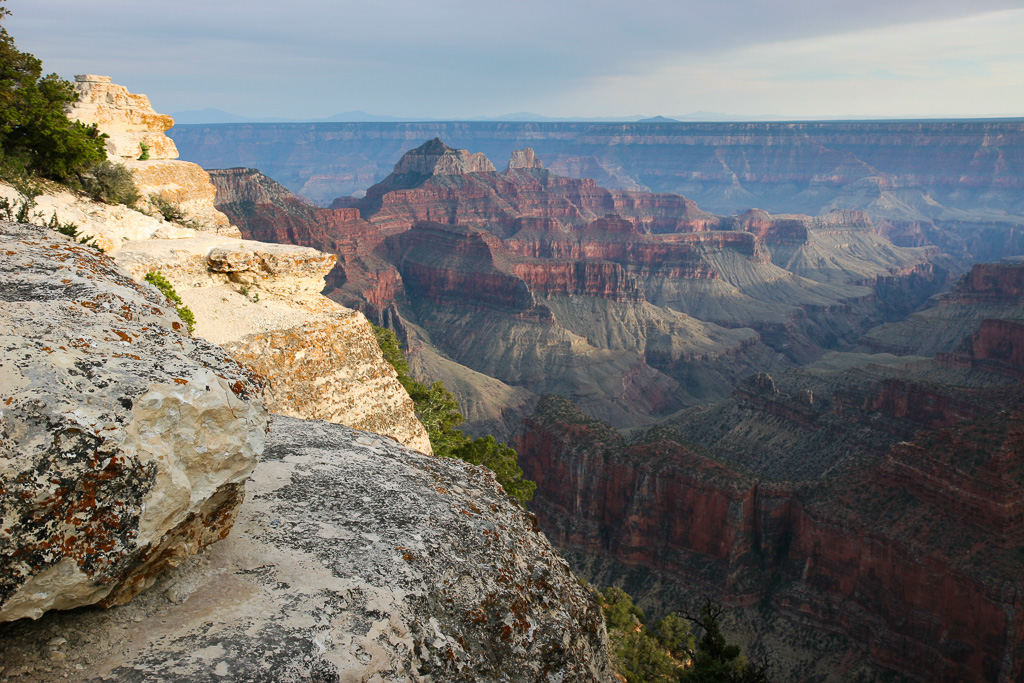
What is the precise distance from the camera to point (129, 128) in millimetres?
25391

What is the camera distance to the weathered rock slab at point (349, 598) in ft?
19.1

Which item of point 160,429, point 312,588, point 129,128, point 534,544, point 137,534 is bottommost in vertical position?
point 534,544

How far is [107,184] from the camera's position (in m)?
19.0

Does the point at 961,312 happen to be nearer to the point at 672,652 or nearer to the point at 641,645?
the point at 672,652

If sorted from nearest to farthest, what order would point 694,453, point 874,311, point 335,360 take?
point 335,360
point 694,453
point 874,311

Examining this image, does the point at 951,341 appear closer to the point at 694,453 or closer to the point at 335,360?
the point at 694,453

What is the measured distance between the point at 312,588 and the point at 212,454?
177 centimetres

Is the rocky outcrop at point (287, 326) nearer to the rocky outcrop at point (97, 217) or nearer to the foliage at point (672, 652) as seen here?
the rocky outcrop at point (97, 217)

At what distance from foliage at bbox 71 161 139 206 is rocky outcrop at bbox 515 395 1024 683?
33.0 m

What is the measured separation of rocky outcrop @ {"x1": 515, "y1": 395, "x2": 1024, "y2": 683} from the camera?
30.8 m

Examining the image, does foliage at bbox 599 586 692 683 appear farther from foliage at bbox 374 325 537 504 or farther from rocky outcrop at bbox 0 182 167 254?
rocky outcrop at bbox 0 182 167 254

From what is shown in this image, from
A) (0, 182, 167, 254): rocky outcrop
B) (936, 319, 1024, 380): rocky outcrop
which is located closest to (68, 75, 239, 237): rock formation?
(0, 182, 167, 254): rocky outcrop

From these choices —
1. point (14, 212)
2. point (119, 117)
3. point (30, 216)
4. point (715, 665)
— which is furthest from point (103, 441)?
point (119, 117)

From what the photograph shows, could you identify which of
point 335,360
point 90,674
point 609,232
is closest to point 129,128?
point 335,360
